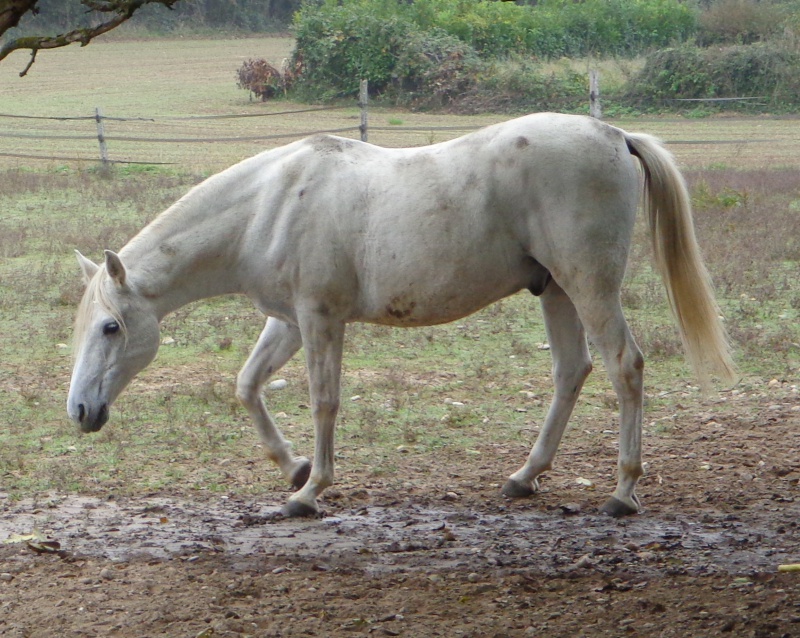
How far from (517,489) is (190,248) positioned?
2.01m

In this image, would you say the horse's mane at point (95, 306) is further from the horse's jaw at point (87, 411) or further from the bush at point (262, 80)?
the bush at point (262, 80)

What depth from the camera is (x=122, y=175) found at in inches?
715

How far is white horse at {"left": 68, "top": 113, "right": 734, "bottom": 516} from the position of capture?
4.75 m

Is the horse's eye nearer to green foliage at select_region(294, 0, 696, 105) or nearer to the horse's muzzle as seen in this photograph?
the horse's muzzle

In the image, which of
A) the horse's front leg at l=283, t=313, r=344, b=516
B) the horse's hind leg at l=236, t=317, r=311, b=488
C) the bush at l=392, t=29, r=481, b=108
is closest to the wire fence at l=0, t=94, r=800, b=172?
the bush at l=392, t=29, r=481, b=108

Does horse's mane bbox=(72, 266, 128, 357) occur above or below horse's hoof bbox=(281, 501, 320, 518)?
above

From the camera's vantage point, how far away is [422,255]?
4.90m

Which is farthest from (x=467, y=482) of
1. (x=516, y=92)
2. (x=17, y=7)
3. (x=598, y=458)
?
(x=516, y=92)

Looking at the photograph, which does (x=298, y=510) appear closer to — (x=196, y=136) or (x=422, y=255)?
(x=422, y=255)

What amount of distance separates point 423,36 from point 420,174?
24280 mm

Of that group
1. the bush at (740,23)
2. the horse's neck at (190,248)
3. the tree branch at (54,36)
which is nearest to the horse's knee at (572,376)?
the horse's neck at (190,248)

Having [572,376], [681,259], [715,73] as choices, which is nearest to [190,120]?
[715,73]

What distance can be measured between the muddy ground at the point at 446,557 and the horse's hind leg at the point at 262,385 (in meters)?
0.18

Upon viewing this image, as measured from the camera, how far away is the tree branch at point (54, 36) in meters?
3.25
